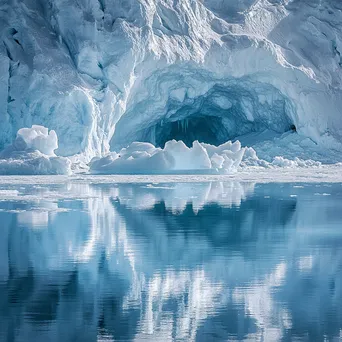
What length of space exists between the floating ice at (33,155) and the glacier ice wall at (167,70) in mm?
1385

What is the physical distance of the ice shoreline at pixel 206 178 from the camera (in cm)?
1552

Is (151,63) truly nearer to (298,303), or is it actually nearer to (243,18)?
(243,18)

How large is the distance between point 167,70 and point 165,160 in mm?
3528

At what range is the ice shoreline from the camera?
1552 cm

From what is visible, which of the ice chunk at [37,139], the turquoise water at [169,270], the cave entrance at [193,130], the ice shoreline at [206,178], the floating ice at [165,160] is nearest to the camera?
the turquoise water at [169,270]

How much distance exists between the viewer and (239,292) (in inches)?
216

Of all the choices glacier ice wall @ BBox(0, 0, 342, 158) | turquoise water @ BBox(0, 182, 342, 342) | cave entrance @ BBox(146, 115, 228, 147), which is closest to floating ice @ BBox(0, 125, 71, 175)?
glacier ice wall @ BBox(0, 0, 342, 158)

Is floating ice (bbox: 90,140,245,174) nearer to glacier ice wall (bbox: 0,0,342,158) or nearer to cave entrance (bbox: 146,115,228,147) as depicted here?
glacier ice wall (bbox: 0,0,342,158)

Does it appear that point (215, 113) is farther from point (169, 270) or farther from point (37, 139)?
point (169, 270)

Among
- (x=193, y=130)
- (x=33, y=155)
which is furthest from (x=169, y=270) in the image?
(x=193, y=130)

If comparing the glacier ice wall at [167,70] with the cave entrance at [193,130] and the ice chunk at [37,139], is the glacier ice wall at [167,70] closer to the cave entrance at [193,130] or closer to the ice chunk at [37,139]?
the cave entrance at [193,130]

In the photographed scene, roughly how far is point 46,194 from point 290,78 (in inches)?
461

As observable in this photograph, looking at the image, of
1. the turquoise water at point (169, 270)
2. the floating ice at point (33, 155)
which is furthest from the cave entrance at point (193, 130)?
the turquoise water at point (169, 270)

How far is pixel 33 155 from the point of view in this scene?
54.5 ft
